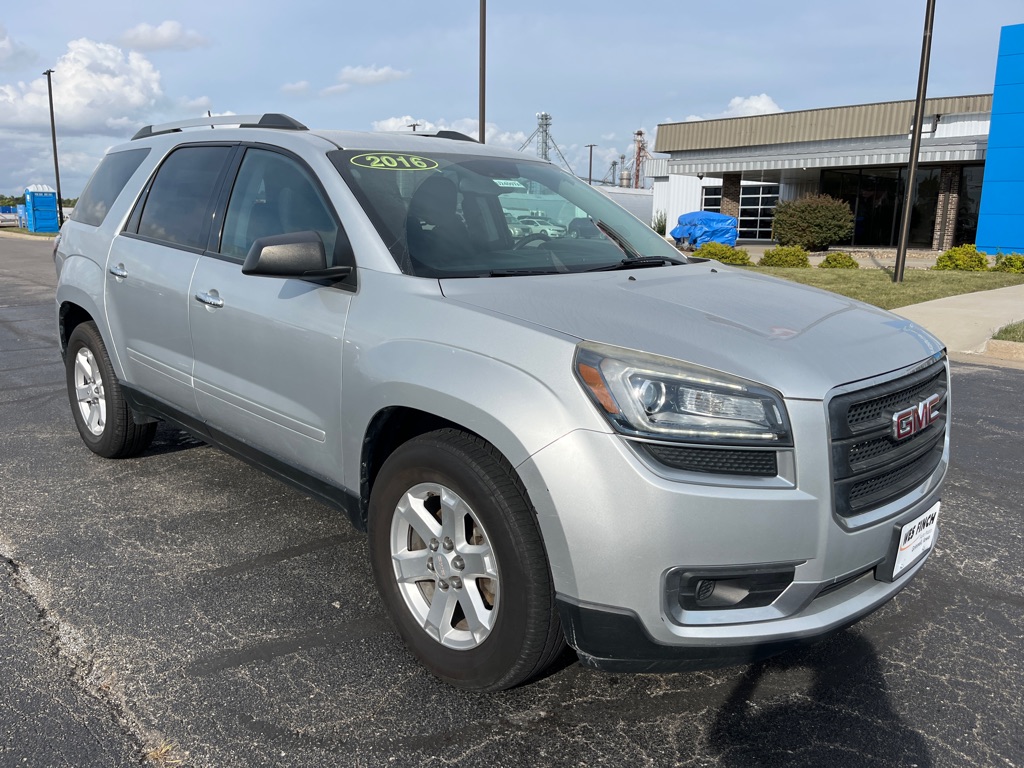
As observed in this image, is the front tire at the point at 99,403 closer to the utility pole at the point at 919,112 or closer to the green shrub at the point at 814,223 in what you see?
the utility pole at the point at 919,112

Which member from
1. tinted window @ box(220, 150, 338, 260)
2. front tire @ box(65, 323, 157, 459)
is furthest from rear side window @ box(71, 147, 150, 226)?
tinted window @ box(220, 150, 338, 260)

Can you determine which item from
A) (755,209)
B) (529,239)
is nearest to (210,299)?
(529,239)

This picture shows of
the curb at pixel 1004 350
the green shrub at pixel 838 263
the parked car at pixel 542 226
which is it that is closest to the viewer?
the parked car at pixel 542 226

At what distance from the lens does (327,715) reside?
104 inches

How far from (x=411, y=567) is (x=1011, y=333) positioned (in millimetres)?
9254

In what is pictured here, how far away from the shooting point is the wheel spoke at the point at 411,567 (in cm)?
281

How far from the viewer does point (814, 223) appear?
2669 cm

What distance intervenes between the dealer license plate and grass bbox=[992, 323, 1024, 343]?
7722 mm

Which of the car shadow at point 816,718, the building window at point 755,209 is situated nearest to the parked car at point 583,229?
the car shadow at point 816,718

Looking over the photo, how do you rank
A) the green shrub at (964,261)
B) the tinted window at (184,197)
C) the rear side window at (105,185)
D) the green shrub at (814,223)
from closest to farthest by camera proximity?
the tinted window at (184,197), the rear side window at (105,185), the green shrub at (964,261), the green shrub at (814,223)

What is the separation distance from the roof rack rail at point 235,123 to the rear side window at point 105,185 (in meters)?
0.19

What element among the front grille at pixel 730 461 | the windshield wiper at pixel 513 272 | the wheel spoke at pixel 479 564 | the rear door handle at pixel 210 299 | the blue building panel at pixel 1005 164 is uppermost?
the blue building panel at pixel 1005 164

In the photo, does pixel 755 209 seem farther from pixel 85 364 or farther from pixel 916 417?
pixel 916 417

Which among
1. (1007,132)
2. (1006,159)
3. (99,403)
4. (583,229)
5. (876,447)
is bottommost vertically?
(99,403)
